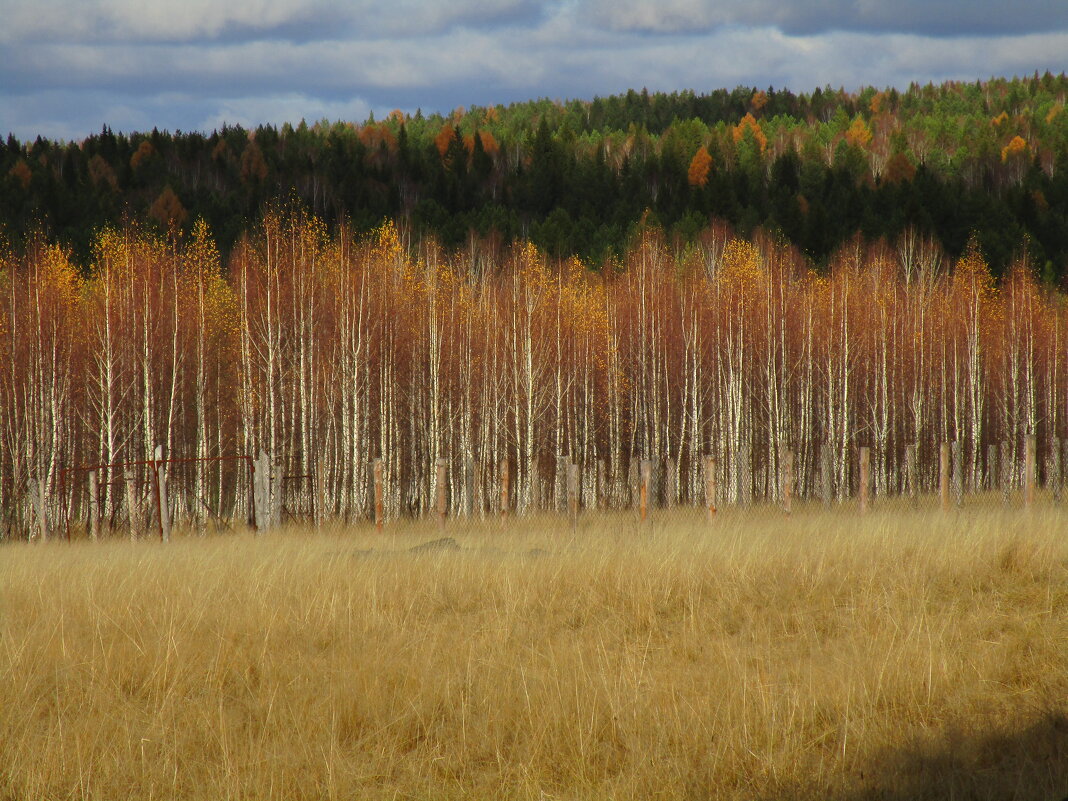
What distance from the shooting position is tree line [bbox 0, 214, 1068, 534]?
1115 inches

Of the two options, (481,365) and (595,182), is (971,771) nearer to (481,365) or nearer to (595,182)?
(481,365)

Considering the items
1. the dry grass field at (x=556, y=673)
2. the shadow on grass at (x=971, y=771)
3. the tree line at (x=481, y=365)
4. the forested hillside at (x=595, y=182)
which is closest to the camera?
the shadow on grass at (x=971, y=771)

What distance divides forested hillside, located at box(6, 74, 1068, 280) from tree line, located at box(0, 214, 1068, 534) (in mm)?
16055

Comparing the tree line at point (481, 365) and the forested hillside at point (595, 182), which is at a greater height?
the forested hillside at point (595, 182)

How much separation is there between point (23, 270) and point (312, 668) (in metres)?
27.6

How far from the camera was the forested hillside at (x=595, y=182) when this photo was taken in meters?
62.0

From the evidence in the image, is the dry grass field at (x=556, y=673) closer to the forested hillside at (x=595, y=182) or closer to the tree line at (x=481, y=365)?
the tree line at (x=481, y=365)

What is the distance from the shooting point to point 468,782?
6070mm

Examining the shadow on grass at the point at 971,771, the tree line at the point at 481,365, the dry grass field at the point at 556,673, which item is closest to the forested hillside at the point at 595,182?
the tree line at the point at 481,365

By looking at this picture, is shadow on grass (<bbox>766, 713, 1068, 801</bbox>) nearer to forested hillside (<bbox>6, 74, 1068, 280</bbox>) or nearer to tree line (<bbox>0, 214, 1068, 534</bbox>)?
tree line (<bbox>0, 214, 1068, 534</bbox>)

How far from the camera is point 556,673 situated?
7465mm

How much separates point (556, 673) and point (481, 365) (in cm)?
2559

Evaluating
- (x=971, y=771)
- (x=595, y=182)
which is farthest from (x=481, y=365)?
(x=595, y=182)

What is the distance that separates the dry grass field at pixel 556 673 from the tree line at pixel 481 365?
12.9m
